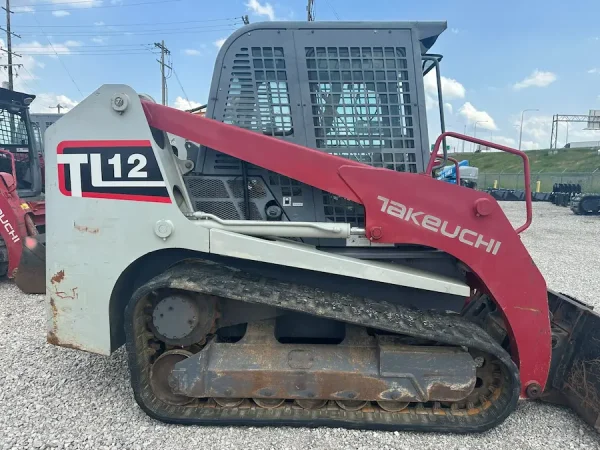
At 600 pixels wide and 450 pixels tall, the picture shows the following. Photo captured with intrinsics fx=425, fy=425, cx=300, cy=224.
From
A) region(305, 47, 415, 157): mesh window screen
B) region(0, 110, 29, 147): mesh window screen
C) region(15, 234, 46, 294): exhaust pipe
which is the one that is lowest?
region(15, 234, 46, 294): exhaust pipe

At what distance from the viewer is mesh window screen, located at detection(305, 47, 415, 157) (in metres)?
3.03

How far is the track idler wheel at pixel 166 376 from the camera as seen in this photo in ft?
9.46

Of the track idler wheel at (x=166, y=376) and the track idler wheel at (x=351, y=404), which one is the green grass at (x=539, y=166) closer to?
the track idler wheel at (x=351, y=404)

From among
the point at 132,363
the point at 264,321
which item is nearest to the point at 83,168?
the point at 132,363

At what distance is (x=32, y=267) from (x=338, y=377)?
4354mm

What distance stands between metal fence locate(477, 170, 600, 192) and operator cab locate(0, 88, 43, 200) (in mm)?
24574

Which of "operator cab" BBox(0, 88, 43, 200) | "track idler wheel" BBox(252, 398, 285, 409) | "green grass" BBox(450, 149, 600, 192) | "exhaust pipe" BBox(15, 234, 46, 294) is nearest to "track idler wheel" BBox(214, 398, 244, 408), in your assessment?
"track idler wheel" BBox(252, 398, 285, 409)

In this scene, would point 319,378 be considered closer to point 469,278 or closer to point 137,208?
point 469,278

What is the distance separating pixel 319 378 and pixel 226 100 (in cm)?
201

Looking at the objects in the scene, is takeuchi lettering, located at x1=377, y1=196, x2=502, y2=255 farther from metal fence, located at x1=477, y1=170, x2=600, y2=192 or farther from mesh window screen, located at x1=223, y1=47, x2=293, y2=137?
metal fence, located at x1=477, y1=170, x2=600, y2=192

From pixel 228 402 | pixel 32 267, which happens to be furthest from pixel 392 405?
pixel 32 267

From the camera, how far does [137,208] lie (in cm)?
276

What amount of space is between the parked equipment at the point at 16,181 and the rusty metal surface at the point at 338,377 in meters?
4.33

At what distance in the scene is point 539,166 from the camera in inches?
2085
